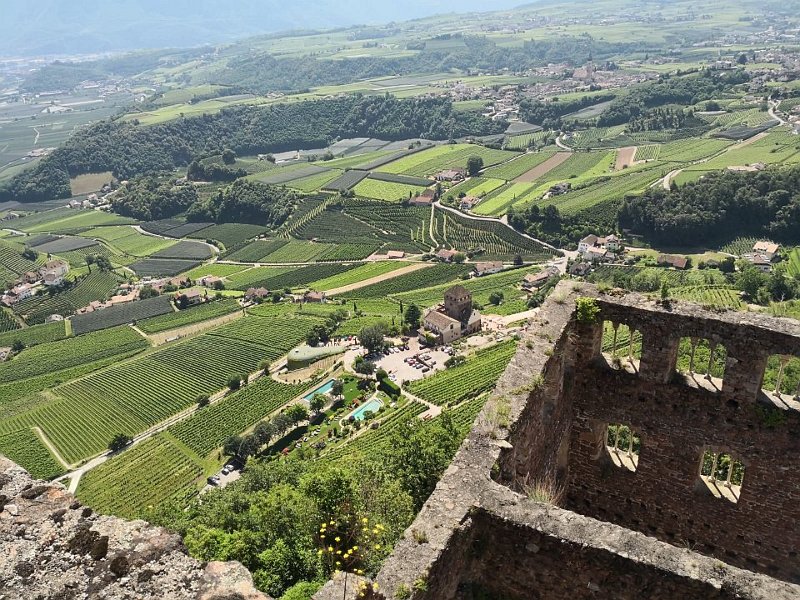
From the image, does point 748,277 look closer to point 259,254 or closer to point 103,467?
point 103,467

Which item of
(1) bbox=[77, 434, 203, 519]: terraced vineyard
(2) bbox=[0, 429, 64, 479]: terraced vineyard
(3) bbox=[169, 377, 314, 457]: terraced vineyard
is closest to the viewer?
(1) bbox=[77, 434, 203, 519]: terraced vineyard

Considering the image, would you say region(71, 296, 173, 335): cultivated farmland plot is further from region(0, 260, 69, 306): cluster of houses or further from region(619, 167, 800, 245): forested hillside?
region(619, 167, 800, 245): forested hillside

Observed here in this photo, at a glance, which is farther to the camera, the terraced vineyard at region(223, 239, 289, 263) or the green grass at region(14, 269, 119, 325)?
the terraced vineyard at region(223, 239, 289, 263)

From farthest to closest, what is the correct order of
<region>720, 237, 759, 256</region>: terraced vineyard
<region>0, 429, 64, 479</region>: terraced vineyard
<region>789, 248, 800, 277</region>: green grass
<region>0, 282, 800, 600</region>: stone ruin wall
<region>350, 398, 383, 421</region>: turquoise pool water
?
<region>720, 237, 759, 256</region>: terraced vineyard, <region>789, 248, 800, 277</region>: green grass, <region>350, 398, 383, 421</region>: turquoise pool water, <region>0, 429, 64, 479</region>: terraced vineyard, <region>0, 282, 800, 600</region>: stone ruin wall

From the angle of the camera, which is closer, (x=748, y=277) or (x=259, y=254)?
(x=748, y=277)

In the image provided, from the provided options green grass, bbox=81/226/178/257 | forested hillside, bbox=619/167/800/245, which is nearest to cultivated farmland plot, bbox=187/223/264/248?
green grass, bbox=81/226/178/257

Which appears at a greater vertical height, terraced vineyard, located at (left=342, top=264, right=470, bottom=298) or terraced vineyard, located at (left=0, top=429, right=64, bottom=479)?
terraced vineyard, located at (left=342, top=264, right=470, bottom=298)

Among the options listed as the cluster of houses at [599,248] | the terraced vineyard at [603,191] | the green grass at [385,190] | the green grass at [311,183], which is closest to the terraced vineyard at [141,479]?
the cluster of houses at [599,248]

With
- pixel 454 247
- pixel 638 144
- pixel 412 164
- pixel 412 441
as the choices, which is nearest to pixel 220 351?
pixel 454 247

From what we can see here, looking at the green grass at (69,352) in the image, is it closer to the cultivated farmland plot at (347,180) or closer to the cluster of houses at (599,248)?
the cluster of houses at (599,248)
